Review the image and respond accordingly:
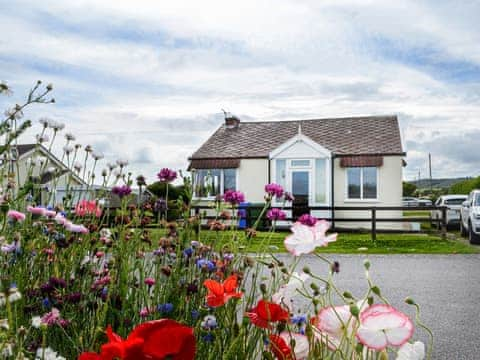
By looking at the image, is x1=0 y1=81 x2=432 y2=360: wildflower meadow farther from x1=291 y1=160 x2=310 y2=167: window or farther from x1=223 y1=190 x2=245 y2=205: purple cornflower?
x1=291 y1=160 x2=310 y2=167: window

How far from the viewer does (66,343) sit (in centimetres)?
277

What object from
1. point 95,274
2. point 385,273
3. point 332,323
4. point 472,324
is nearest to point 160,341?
point 332,323

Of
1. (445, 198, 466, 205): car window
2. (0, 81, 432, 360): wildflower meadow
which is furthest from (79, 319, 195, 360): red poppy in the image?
(445, 198, 466, 205): car window

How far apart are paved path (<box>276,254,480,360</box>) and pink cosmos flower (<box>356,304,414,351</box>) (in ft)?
13.2

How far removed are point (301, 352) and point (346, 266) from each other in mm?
9746

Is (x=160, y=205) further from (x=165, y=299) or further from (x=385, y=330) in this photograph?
(x=385, y=330)

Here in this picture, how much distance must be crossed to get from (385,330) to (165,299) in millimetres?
1810

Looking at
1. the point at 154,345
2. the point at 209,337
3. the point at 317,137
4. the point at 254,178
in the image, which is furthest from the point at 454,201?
the point at 154,345

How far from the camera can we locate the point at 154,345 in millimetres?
1254

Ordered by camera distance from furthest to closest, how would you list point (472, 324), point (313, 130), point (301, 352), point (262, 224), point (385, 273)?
point (313, 130) < point (262, 224) < point (385, 273) < point (472, 324) < point (301, 352)

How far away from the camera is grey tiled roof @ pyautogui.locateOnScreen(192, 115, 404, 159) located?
23.6m

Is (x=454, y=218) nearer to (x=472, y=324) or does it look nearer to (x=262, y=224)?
(x=262, y=224)

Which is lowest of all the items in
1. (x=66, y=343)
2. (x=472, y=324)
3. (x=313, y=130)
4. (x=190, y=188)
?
(x=472, y=324)

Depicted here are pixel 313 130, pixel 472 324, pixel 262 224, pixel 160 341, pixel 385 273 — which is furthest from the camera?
pixel 313 130
